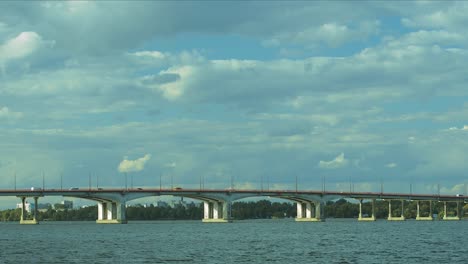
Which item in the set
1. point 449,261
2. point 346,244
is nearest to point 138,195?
point 346,244

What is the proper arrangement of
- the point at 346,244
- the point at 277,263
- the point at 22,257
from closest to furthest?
1. the point at 277,263
2. the point at 22,257
3. the point at 346,244

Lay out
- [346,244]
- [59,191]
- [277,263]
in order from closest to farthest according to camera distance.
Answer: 1. [277,263]
2. [346,244]
3. [59,191]

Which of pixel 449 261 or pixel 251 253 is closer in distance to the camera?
pixel 449 261

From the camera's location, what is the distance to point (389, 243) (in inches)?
3708

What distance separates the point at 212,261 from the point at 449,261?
20065mm

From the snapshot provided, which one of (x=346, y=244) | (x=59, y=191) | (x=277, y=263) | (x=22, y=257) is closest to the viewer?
(x=277, y=263)

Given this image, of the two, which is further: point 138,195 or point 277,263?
point 138,195

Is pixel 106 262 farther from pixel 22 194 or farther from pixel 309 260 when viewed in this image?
pixel 22 194

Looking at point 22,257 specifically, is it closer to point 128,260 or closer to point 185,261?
point 128,260

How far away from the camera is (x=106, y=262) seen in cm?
6669

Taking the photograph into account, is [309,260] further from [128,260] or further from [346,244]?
[346,244]

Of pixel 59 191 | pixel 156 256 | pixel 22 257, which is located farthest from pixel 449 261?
pixel 59 191

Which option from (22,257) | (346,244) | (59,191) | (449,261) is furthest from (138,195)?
(449,261)

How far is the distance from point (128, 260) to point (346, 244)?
32631 millimetres
